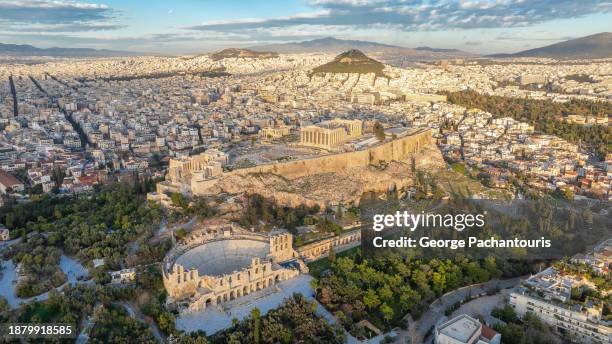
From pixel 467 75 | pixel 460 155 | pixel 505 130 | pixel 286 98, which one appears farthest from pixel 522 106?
pixel 467 75

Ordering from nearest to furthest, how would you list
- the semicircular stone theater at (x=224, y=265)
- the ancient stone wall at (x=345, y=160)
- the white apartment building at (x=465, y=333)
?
the white apartment building at (x=465, y=333)
the semicircular stone theater at (x=224, y=265)
the ancient stone wall at (x=345, y=160)

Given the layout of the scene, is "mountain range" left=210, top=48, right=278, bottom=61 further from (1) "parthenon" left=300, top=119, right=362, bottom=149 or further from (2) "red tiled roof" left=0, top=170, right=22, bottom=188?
(2) "red tiled roof" left=0, top=170, right=22, bottom=188

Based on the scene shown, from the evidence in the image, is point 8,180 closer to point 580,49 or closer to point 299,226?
point 299,226

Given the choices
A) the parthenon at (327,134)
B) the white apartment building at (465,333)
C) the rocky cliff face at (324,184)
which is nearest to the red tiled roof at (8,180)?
the rocky cliff face at (324,184)

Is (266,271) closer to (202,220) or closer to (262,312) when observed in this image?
(262,312)

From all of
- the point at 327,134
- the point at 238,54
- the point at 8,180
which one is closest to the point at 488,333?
the point at 327,134

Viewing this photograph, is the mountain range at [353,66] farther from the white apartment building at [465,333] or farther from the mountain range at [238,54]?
the white apartment building at [465,333]

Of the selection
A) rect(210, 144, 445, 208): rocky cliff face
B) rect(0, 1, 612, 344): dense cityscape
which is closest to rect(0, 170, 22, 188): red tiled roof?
rect(0, 1, 612, 344): dense cityscape
